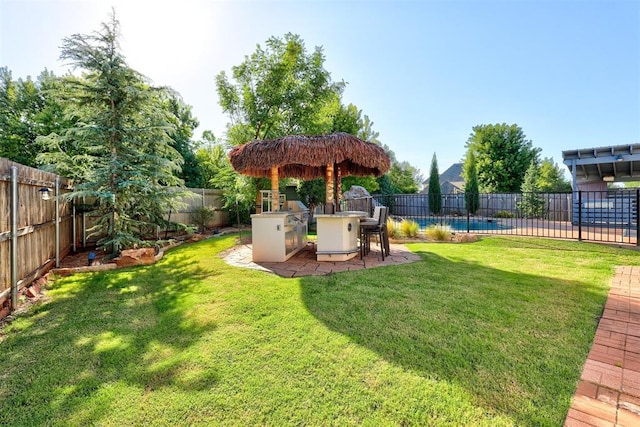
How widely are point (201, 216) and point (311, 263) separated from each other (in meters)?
7.28

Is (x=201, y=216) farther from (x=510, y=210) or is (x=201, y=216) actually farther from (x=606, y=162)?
(x=510, y=210)

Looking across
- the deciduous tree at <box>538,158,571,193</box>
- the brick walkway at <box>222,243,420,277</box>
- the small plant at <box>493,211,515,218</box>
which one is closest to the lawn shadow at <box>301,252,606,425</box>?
the brick walkway at <box>222,243,420,277</box>

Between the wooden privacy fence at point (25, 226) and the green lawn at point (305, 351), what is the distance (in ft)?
1.47

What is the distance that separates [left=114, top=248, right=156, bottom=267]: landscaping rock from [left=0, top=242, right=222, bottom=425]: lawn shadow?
1258mm

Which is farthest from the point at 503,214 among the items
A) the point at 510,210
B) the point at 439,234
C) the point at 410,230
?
the point at 410,230

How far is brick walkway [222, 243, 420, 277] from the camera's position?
4.91 meters

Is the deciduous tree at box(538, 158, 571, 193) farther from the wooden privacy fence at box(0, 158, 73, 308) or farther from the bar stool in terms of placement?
the wooden privacy fence at box(0, 158, 73, 308)

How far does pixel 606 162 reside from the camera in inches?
421

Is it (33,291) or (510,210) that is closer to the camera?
(33,291)

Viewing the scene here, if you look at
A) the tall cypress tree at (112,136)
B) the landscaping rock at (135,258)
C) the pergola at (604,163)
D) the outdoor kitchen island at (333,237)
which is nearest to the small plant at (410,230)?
the outdoor kitchen island at (333,237)

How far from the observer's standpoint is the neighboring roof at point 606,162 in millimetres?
10195

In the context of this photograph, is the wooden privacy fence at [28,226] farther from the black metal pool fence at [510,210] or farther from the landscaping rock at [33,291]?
the black metal pool fence at [510,210]

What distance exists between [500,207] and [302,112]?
52.4 feet

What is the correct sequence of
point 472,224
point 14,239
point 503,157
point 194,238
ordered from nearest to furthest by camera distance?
point 14,239, point 194,238, point 472,224, point 503,157
